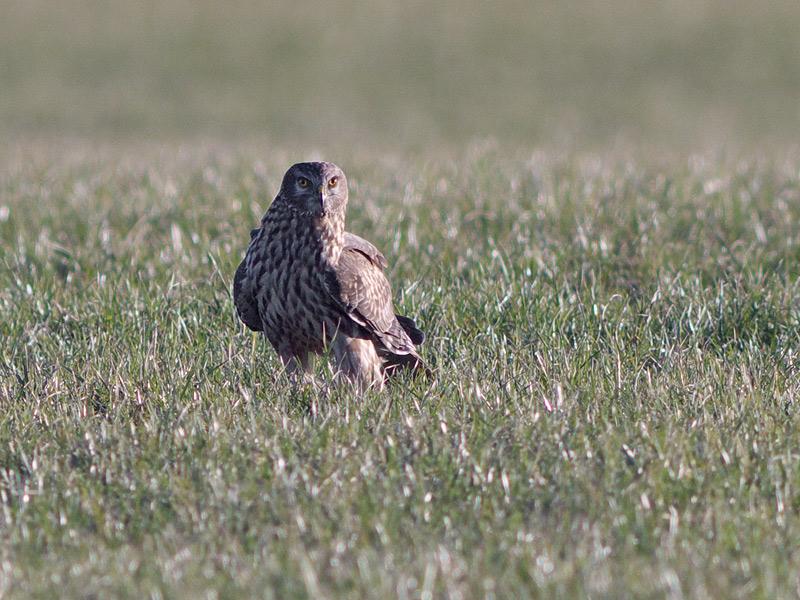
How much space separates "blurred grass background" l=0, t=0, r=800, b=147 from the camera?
93.2 feet

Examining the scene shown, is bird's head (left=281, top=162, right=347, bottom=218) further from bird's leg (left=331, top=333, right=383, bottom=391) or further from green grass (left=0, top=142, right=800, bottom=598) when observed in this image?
green grass (left=0, top=142, right=800, bottom=598)

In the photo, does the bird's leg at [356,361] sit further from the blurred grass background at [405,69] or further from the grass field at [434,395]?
the blurred grass background at [405,69]

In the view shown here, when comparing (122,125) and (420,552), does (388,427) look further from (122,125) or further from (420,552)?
(122,125)

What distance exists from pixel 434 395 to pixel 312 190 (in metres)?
1.32

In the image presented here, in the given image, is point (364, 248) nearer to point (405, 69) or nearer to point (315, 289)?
point (315, 289)

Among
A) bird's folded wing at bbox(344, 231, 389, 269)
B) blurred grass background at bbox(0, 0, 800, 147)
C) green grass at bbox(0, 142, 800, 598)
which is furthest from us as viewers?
blurred grass background at bbox(0, 0, 800, 147)

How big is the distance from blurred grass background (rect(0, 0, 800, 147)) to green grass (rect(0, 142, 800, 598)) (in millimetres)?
18041

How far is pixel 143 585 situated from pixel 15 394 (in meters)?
2.08

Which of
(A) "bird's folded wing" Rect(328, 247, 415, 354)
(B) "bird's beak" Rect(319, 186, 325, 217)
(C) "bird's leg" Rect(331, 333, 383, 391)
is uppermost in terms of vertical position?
(B) "bird's beak" Rect(319, 186, 325, 217)

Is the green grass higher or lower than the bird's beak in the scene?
lower

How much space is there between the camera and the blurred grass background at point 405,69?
28406 mm

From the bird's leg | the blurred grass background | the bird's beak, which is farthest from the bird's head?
the blurred grass background

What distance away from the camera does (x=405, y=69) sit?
32.0m

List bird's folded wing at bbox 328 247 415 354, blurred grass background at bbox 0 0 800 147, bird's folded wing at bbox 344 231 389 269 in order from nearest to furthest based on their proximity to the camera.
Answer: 1. bird's folded wing at bbox 328 247 415 354
2. bird's folded wing at bbox 344 231 389 269
3. blurred grass background at bbox 0 0 800 147
